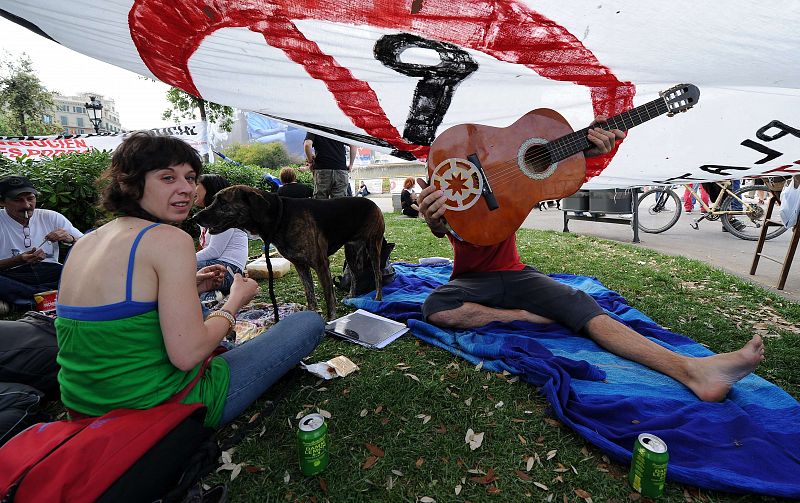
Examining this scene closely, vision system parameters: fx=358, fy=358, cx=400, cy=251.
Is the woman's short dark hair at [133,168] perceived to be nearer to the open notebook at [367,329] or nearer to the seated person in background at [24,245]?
the open notebook at [367,329]

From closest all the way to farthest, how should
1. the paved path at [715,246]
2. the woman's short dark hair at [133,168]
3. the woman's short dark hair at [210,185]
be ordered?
the woman's short dark hair at [133,168]
the woman's short dark hair at [210,185]
the paved path at [715,246]

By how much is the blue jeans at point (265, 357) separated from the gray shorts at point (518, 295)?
4.06 ft

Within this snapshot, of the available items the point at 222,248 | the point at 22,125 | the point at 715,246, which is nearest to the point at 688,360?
the point at 222,248

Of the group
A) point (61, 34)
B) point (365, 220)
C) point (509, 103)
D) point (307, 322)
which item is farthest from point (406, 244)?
point (61, 34)

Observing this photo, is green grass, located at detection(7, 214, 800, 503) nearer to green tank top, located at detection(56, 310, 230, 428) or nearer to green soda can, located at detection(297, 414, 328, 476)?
green soda can, located at detection(297, 414, 328, 476)

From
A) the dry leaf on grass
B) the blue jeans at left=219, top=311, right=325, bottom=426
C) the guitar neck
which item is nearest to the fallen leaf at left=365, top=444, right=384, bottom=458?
the dry leaf on grass

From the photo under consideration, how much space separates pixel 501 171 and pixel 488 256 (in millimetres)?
817

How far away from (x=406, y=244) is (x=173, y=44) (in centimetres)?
622

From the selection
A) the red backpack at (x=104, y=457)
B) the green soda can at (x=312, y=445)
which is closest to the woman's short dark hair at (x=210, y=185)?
the red backpack at (x=104, y=457)

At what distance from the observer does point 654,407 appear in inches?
82.7

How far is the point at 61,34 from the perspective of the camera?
2.44m

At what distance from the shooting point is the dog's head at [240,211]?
3.29 m

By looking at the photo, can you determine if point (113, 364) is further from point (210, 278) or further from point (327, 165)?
point (327, 165)

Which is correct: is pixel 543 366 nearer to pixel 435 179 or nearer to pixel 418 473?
pixel 418 473
